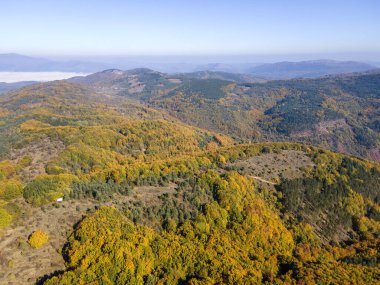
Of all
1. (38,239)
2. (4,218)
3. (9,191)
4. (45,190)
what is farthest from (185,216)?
(9,191)

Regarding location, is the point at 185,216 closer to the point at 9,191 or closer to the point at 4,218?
the point at 4,218

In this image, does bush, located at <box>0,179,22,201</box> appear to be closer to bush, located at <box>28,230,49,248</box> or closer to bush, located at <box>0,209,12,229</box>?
bush, located at <box>0,209,12,229</box>

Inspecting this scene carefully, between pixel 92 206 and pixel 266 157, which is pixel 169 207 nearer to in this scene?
pixel 92 206

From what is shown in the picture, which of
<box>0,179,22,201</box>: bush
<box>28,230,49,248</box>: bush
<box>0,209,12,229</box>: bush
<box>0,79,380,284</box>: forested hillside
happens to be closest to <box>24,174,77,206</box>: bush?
<box>0,79,380,284</box>: forested hillside

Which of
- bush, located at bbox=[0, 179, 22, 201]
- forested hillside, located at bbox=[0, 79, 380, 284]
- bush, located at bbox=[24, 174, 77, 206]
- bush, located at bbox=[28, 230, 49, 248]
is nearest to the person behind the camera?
forested hillside, located at bbox=[0, 79, 380, 284]

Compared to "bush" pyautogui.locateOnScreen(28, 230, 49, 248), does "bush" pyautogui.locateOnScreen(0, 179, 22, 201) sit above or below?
above

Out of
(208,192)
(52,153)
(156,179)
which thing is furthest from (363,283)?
(52,153)

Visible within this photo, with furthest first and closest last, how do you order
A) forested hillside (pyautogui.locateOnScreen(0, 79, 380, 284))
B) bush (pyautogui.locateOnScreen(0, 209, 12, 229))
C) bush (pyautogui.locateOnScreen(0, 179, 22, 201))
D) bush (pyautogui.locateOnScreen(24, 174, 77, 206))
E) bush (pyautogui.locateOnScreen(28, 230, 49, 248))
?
bush (pyautogui.locateOnScreen(0, 179, 22, 201))
bush (pyautogui.locateOnScreen(24, 174, 77, 206))
bush (pyautogui.locateOnScreen(0, 209, 12, 229))
bush (pyautogui.locateOnScreen(28, 230, 49, 248))
forested hillside (pyautogui.locateOnScreen(0, 79, 380, 284))

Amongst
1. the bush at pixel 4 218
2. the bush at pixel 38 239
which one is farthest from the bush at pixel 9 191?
the bush at pixel 38 239
